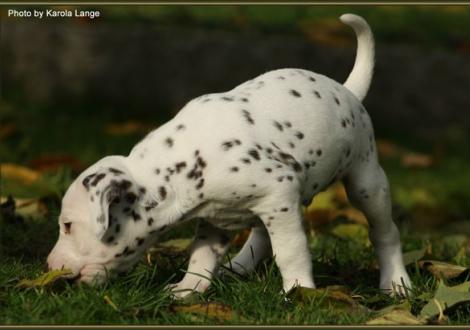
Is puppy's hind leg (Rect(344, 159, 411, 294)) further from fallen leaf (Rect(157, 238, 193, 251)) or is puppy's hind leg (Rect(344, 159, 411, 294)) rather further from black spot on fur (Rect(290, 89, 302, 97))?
fallen leaf (Rect(157, 238, 193, 251))

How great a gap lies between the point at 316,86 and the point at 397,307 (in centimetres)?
131

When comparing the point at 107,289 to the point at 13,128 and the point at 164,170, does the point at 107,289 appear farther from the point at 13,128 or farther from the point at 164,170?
the point at 13,128

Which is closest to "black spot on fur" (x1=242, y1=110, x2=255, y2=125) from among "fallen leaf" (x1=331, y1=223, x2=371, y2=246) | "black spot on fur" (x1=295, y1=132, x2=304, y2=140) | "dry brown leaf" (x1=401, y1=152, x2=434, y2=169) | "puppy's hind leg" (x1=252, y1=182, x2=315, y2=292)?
"black spot on fur" (x1=295, y1=132, x2=304, y2=140)

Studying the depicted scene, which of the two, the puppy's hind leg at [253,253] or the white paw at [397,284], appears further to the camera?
the puppy's hind leg at [253,253]

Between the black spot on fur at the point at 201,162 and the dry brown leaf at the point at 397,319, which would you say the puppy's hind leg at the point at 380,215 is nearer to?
the dry brown leaf at the point at 397,319

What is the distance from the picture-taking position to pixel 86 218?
16.2 ft

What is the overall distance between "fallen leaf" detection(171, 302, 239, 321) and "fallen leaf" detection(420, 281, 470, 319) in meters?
0.96

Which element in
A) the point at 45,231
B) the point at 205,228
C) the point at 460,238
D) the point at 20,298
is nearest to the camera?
the point at 20,298

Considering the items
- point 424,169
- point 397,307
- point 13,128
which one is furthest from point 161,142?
point 424,169

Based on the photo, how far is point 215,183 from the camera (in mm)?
5051

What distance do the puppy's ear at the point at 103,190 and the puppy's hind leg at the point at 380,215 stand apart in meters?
1.44

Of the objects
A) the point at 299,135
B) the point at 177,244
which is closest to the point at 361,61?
the point at 299,135

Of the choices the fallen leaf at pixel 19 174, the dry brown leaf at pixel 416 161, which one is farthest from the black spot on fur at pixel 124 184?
the dry brown leaf at pixel 416 161

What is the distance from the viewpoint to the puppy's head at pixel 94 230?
4965mm
